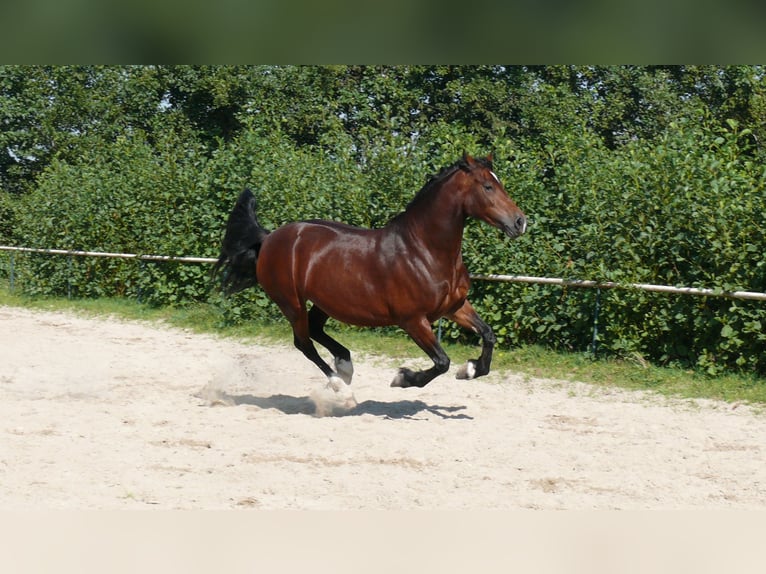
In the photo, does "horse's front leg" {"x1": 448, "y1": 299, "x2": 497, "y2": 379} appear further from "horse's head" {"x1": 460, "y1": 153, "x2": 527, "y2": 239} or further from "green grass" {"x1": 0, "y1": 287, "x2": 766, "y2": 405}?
"green grass" {"x1": 0, "y1": 287, "x2": 766, "y2": 405}

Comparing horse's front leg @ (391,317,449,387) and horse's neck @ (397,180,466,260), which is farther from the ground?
horse's neck @ (397,180,466,260)

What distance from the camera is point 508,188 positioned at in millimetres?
10562

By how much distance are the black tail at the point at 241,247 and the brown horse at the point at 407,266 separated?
1.71 feet

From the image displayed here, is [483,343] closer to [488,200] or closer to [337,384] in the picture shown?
[488,200]

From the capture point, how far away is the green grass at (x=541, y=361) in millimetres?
8109

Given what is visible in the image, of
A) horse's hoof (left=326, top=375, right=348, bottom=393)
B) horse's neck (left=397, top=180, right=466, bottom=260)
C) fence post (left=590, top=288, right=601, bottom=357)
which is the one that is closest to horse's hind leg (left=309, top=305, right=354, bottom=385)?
horse's hoof (left=326, top=375, right=348, bottom=393)

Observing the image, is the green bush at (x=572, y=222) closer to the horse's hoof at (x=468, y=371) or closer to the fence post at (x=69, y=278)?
the fence post at (x=69, y=278)

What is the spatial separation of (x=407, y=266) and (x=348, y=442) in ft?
4.67

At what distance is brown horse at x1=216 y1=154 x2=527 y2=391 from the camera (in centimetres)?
642

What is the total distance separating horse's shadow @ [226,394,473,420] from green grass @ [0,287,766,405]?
6.44 ft

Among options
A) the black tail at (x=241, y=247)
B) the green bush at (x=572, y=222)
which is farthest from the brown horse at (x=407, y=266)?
the green bush at (x=572, y=222)

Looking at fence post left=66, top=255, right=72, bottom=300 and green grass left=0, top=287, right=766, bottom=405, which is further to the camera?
fence post left=66, top=255, right=72, bottom=300

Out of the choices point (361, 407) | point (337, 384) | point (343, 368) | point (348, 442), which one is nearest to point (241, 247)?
point (343, 368)

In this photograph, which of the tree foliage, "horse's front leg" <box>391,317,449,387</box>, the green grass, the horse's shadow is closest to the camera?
"horse's front leg" <box>391,317,449,387</box>
